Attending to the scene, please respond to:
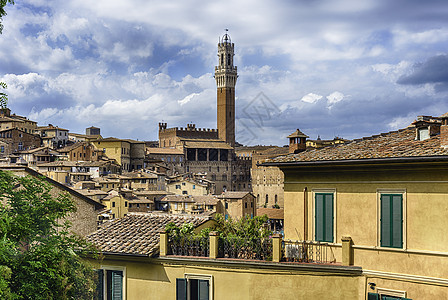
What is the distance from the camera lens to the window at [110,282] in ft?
41.8

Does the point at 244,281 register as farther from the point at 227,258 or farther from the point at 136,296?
A: the point at 136,296

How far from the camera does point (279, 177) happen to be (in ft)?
328

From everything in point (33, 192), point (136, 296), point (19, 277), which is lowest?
point (136, 296)

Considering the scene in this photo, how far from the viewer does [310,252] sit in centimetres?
1175

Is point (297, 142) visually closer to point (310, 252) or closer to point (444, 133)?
point (310, 252)

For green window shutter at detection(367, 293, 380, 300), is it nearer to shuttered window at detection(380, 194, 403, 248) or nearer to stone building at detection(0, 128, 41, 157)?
shuttered window at detection(380, 194, 403, 248)

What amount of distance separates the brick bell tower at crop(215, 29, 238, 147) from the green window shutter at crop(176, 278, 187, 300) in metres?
118

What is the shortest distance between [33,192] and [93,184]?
1912 inches

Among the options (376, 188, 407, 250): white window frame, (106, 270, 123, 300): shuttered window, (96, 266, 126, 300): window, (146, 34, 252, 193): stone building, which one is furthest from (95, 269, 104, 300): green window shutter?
(146, 34, 252, 193): stone building

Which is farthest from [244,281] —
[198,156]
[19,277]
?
[198,156]

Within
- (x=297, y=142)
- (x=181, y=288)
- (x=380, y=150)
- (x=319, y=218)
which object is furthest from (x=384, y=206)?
(x=181, y=288)

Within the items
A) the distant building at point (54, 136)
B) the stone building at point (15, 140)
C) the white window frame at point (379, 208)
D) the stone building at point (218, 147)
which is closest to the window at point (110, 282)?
the white window frame at point (379, 208)

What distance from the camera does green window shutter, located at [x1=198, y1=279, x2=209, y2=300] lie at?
11895 mm

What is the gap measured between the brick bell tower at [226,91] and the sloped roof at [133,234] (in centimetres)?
11523
